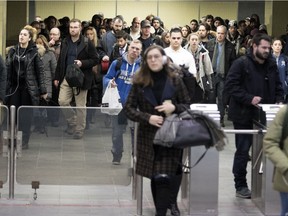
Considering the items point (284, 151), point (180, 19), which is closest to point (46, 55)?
point (284, 151)

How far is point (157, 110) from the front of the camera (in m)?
8.28

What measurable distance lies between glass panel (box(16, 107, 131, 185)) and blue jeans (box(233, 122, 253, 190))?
4.14 ft

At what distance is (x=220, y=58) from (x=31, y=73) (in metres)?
5.15

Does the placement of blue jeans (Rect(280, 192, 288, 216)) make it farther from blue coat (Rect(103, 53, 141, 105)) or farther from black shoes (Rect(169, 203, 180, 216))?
blue coat (Rect(103, 53, 141, 105))

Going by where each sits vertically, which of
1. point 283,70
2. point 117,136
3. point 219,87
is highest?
point 283,70

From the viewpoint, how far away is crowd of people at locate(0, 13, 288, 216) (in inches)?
327

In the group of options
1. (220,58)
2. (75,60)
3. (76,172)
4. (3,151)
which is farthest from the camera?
(220,58)

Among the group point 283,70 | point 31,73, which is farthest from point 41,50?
point 283,70

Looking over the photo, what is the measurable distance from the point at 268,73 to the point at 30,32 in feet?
12.2

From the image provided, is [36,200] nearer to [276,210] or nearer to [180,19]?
[276,210]

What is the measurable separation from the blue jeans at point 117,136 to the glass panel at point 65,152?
4 centimetres

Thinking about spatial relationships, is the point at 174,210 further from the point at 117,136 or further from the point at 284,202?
the point at 284,202

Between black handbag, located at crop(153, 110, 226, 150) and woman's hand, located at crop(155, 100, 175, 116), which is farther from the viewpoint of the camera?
woman's hand, located at crop(155, 100, 175, 116)

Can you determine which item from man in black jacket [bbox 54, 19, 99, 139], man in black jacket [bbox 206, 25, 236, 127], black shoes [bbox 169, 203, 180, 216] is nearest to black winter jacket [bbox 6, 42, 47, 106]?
man in black jacket [bbox 54, 19, 99, 139]
